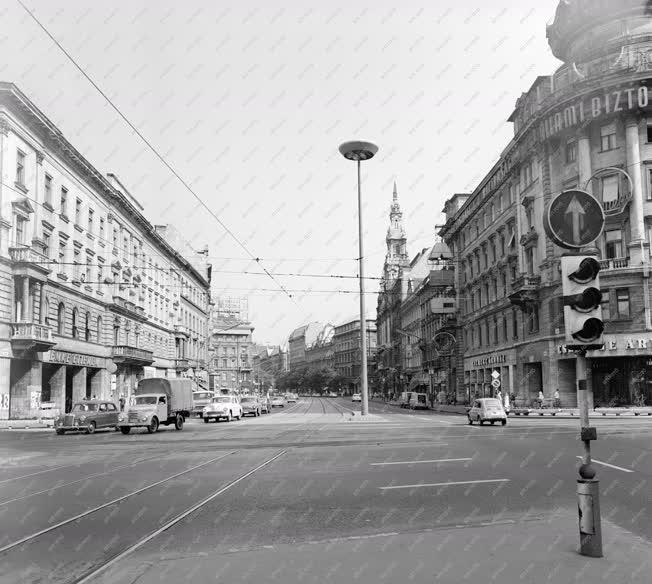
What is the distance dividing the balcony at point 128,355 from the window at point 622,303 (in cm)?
3447

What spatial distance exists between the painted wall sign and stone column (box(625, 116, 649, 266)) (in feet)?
110

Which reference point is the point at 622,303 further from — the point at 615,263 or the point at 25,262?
the point at 25,262

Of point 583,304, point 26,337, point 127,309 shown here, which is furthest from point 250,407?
point 583,304

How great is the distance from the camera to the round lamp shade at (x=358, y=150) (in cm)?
3083

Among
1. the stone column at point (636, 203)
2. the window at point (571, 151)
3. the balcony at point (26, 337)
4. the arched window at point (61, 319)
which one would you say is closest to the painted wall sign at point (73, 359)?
the arched window at point (61, 319)

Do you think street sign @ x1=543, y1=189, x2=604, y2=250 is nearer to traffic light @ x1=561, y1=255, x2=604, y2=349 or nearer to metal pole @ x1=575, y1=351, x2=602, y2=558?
traffic light @ x1=561, y1=255, x2=604, y2=349

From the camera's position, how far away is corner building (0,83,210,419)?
114ft

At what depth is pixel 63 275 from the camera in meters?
41.3

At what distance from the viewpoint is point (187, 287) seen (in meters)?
80.9

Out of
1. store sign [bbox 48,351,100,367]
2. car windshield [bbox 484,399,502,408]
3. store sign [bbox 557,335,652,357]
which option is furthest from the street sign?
store sign [bbox 48,351,100,367]

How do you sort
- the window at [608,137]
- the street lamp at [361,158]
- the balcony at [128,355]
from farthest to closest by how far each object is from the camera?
the balcony at [128,355]
the window at [608,137]
the street lamp at [361,158]

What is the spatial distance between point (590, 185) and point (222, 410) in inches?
987

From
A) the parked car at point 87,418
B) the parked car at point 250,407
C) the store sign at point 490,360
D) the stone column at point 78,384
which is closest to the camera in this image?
the parked car at point 87,418

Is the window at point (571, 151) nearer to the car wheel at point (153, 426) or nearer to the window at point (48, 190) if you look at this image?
the car wheel at point (153, 426)
